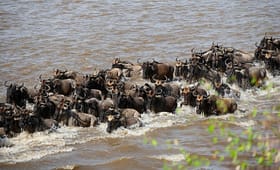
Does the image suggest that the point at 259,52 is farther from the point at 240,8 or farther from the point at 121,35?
the point at 240,8

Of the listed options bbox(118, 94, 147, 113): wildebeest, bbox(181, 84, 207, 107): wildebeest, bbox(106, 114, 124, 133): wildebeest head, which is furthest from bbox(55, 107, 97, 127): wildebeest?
bbox(181, 84, 207, 107): wildebeest

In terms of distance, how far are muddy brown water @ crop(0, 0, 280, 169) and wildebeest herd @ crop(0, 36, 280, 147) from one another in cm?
29

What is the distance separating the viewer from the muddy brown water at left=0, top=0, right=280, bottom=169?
33.6 ft

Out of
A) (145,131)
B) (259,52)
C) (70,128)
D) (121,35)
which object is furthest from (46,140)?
(121,35)

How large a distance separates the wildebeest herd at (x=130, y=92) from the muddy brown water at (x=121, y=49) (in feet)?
0.94

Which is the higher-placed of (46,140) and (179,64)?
(179,64)

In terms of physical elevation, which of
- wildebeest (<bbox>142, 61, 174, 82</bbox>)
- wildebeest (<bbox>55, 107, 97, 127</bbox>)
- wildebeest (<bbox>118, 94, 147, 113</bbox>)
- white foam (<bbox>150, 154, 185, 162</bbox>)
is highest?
wildebeest (<bbox>142, 61, 174, 82</bbox>)

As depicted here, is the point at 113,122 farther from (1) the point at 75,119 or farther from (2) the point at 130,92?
(2) the point at 130,92

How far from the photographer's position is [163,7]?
26.3 meters

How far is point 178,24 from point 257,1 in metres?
6.62

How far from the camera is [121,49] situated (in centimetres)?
1886

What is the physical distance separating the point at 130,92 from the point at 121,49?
20.4ft

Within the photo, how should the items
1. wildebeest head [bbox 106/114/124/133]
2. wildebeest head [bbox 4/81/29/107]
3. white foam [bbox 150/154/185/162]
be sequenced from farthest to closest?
wildebeest head [bbox 4/81/29/107] < wildebeest head [bbox 106/114/124/133] < white foam [bbox 150/154/185/162]

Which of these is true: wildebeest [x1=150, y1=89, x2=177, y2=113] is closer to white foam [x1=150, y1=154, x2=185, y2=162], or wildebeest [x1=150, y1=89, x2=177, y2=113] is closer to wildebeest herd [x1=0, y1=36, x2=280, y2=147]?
wildebeest herd [x1=0, y1=36, x2=280, y2=147]
